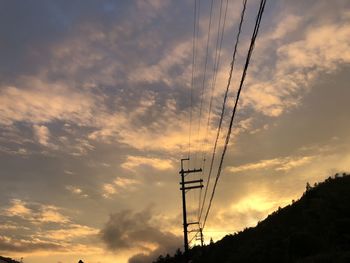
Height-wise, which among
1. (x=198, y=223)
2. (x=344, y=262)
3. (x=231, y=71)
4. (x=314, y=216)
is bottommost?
(x=344, y=262)

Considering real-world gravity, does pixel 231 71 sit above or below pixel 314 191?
below

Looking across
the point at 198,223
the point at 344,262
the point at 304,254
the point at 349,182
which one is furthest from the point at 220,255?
the point at 344,262

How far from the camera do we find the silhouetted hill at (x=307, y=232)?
32.4 metres

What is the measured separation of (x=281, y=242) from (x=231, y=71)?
25262 mm

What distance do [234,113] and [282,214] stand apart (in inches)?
1368

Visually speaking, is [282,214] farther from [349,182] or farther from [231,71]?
[231,71]

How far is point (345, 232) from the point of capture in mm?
34062

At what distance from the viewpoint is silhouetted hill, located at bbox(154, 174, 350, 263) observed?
106 ft

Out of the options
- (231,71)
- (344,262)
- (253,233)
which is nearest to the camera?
(231,71)

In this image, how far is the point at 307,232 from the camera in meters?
35.8

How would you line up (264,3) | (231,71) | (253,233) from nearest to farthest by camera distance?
Result: (264,3)
(231,71)
(253,233)

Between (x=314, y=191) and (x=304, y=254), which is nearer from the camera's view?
(x=304, y=254)

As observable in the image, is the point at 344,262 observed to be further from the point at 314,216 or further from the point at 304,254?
the point at 314,216

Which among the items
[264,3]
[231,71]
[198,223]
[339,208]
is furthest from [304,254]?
[264,3]
